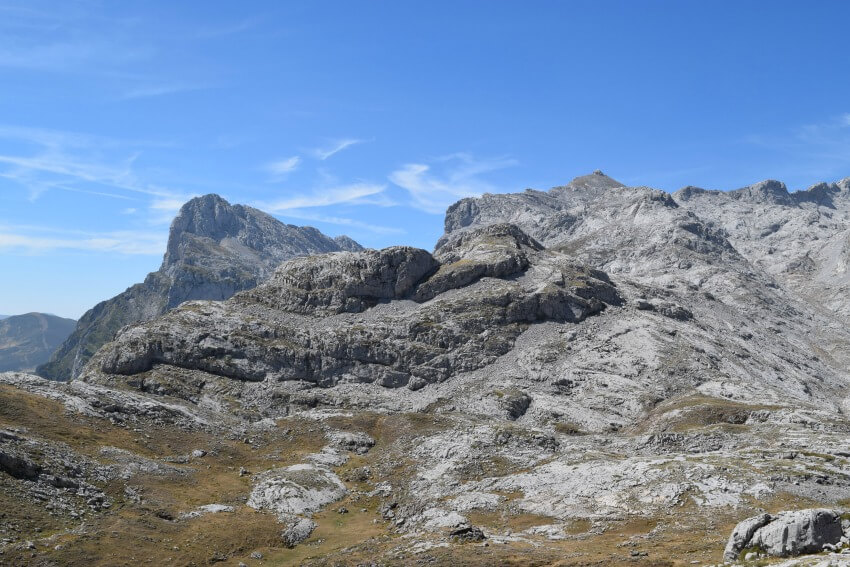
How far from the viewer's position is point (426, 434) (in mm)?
113875

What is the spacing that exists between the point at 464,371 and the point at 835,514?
11020 cm

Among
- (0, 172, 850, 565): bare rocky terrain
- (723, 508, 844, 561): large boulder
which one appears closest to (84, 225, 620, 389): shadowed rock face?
(0, 172, 850, 565): bare rocky terrain

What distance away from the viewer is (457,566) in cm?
5434

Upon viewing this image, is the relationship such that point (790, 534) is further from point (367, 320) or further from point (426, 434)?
point (367, 320)

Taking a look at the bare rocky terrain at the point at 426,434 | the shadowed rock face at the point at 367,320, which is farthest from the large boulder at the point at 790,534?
the shadowed rock face at the point at 367,320

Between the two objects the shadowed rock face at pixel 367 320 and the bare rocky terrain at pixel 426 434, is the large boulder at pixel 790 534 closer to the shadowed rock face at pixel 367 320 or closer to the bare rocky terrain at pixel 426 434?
the bare rocky terrain at pixel 426 434

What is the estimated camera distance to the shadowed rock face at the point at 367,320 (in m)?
148

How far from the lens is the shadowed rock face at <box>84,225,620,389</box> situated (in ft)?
485

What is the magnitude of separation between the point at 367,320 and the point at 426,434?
204 ft

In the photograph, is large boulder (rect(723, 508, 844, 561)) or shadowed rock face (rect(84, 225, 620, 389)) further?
shadowed rock face (rect(84, 225, 620, 389))

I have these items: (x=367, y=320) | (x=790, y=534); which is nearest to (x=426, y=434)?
(x=367, y=320)

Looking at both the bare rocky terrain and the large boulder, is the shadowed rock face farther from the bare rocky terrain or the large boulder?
the large boulder

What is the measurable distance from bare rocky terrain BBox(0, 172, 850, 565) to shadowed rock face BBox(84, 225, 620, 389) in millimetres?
633

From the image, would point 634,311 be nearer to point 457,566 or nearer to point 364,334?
point 364,334
